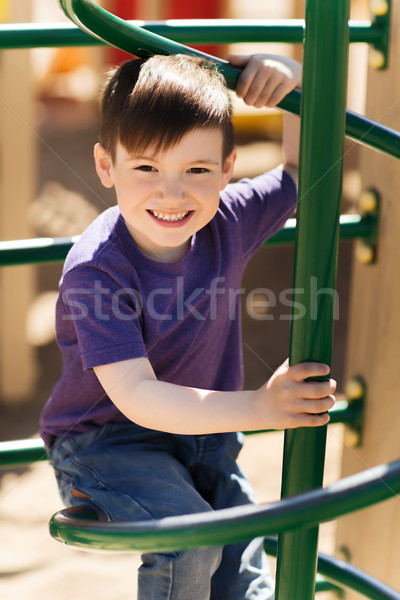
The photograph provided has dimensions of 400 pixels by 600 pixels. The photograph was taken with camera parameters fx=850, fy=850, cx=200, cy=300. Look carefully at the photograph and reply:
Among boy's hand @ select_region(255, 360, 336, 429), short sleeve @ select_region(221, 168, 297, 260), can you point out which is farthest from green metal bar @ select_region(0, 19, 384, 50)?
boy's hand @ select_region(255, 360, 336, 429)

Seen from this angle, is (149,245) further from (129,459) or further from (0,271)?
(0,271)

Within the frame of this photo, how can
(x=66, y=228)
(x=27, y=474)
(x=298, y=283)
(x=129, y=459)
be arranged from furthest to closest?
(x=66, y=228) < (x=27, y=474) < (x=129, y=459) < (x=298, y=283)

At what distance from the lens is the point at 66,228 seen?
4785 mm

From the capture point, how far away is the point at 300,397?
790 mm

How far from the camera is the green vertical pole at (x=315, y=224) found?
74cm

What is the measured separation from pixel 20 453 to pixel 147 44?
2.02ft

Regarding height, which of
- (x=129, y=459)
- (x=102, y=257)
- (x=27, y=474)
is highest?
(x=102, y=257)

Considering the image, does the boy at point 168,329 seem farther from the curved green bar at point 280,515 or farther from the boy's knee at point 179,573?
the curved green bar at point 280,515

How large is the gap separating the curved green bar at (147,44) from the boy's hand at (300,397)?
316mm

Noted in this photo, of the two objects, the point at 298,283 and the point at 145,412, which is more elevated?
the point at 298,283

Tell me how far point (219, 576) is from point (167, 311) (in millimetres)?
356

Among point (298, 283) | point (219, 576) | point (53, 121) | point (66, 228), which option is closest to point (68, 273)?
point (298, 283)

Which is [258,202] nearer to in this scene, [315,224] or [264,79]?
[264,79]

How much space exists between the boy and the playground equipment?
1.7 inches
